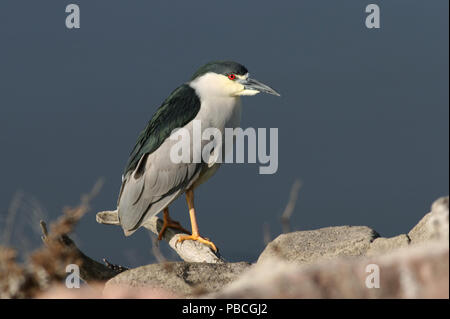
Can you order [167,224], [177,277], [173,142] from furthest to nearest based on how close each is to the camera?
1. [167,224]
2. [173,142]
3. [177,277]

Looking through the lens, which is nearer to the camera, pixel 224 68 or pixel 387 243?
pixel 387 243

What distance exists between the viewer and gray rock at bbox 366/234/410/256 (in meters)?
7.25

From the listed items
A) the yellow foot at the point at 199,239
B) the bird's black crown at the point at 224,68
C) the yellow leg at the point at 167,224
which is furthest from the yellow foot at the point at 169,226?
the bird's black crown at the point at 224,68

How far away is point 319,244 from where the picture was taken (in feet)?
25.2

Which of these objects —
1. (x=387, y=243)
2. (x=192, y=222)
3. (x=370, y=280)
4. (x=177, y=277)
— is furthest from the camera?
(x=192, y=222)

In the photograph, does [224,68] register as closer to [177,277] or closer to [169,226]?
[169,226]

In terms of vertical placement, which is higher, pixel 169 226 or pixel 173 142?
pixel 173 142

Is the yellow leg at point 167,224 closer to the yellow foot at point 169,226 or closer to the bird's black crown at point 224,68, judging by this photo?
the yellow foot at point 169,226

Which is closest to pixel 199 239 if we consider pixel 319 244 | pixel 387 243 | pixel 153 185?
pixel 153 185

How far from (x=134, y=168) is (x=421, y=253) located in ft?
17.3

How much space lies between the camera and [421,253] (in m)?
3.55

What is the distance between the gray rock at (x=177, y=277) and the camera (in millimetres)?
6176

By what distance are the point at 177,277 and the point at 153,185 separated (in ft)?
6.80
